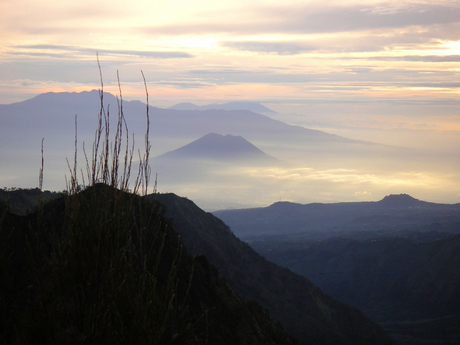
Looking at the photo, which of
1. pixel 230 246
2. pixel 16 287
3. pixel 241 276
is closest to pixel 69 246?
pixel 16 287

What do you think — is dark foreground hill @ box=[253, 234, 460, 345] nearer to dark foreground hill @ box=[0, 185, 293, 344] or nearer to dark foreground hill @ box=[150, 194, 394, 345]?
dark foreground hill @ box=[150, 194, 394, 345]

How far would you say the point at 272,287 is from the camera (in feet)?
204

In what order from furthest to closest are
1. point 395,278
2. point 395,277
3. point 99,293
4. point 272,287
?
point 395,277, point 395,278, point 272,287, point 99,293

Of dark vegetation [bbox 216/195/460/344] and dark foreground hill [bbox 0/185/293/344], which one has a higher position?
dark foreground hill [bbox 0/185/293/344]

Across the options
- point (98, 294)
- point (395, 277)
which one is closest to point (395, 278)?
point (395, 277)

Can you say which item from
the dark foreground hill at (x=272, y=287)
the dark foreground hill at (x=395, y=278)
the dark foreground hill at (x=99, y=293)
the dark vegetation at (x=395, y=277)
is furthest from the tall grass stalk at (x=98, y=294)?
the dark foreground hill at (x=395, y=278)

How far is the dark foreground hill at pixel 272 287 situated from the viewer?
56219mm

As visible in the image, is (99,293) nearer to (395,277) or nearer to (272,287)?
(272,287)

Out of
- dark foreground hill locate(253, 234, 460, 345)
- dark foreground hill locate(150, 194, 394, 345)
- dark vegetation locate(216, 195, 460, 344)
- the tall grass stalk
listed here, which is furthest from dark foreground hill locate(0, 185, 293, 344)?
dark foreground hill locate(253, 234, 460, 345)

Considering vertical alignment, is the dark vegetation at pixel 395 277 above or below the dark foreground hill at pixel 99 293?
below

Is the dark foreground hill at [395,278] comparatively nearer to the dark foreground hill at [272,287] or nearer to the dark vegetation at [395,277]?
the dark vegetation at [395,277]

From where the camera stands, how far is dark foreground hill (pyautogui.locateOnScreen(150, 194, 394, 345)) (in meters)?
56.2

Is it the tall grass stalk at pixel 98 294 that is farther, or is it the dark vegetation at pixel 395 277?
the dark vegetation at pixel 395 277

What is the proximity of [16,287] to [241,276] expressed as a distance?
4877cm
